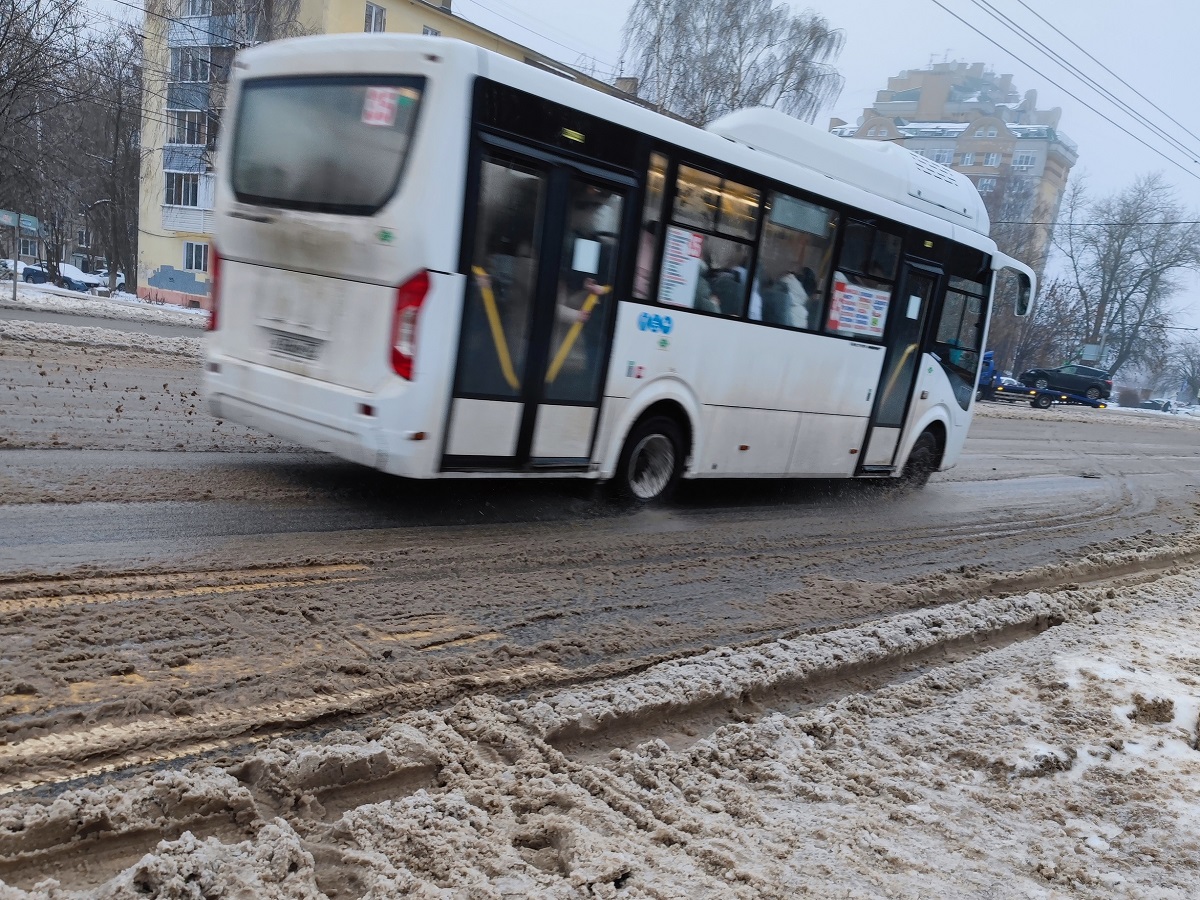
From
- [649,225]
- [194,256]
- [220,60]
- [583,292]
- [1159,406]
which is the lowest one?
[1159,406]

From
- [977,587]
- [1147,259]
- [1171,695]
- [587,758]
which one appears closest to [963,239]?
[977,587]

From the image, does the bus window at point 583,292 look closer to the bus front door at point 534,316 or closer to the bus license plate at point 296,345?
the bus front door at point 534,316

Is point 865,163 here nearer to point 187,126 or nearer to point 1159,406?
point 187,126

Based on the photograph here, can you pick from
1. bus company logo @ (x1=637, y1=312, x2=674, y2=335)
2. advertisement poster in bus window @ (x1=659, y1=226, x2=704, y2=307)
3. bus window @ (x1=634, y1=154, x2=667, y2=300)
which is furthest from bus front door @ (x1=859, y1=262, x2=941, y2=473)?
bus window @ (x1=634, y1=154, x2=667, y2=300)

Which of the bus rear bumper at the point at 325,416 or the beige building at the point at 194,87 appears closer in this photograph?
the bus rear bumper at the point at 325,416

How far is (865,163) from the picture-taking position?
959 centimetres

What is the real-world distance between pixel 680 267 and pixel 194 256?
44.9 meters

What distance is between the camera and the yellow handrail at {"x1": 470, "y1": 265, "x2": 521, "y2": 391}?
625 centimetres

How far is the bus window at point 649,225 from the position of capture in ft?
23.9

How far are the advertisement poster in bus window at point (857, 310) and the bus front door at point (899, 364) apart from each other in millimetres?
216

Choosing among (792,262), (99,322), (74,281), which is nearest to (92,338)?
(99,322)

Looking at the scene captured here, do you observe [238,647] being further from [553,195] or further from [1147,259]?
[1147,259]

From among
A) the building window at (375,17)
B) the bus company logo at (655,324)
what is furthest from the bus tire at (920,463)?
the building window at (375,17)

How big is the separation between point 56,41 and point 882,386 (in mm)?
20275
